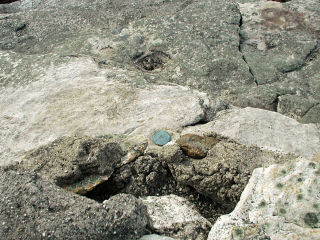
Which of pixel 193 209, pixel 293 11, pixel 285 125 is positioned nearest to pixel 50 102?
pixel 193 209

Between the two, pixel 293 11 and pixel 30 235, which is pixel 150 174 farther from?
pixel 293 11

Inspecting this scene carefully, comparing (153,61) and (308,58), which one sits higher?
(153,61)

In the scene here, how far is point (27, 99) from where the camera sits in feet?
8.02

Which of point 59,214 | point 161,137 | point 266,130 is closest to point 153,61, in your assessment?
point 161,137

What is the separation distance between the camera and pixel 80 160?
1885 millimetres

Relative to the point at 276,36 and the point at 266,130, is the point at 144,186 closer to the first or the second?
the point at 266,130

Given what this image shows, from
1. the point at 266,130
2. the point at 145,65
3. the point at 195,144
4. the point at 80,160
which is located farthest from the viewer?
the point at 145,65

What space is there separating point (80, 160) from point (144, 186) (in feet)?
1.12

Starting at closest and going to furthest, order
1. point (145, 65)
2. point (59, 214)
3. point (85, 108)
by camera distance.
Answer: point (59, 214) → point (85, 108) → point (145, 65)

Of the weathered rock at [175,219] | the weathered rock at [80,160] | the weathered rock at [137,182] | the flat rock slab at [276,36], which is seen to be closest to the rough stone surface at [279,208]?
the weathered rock at [175,219]

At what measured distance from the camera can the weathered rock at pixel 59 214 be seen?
1.46 m

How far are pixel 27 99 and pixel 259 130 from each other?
1.39m

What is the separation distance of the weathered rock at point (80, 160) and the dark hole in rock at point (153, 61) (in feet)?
3.07

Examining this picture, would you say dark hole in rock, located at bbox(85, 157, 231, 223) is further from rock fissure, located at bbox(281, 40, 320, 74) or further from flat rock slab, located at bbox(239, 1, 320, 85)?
rock fissure, located at bbox(281, 40, 320, 74)
